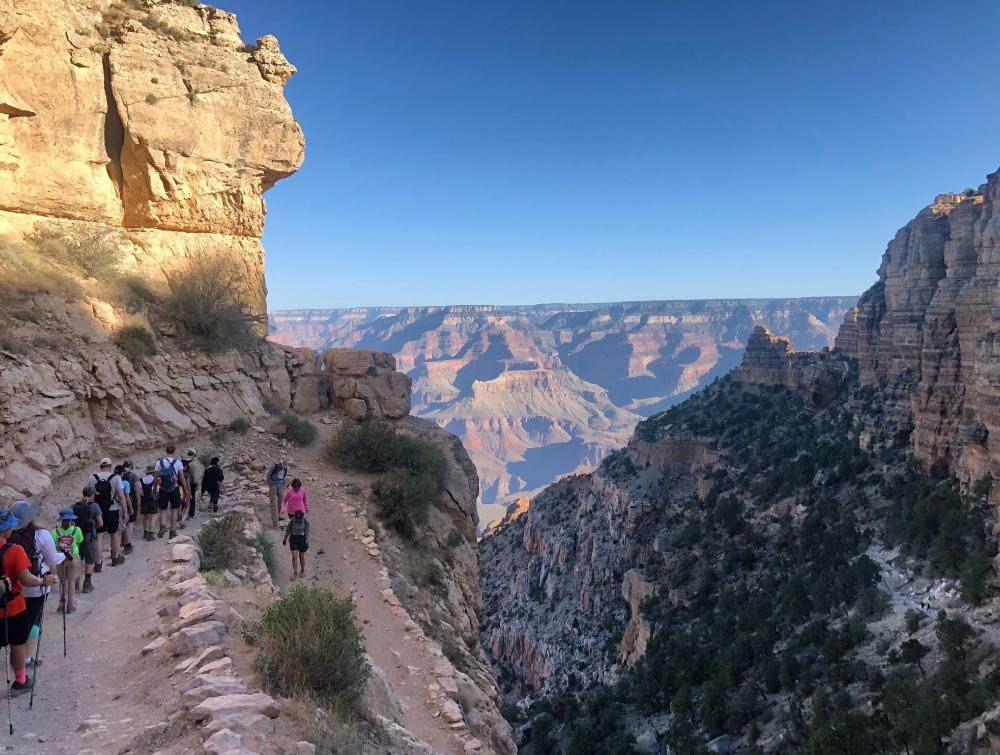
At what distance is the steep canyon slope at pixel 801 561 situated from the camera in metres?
17.5

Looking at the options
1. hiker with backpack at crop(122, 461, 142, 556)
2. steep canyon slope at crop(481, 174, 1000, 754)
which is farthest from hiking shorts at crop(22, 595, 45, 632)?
steep canyon slope at crop(481, 174, 1000, 754)

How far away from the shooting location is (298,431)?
1716 centimetres

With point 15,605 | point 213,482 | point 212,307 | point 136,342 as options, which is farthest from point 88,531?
point 212,307

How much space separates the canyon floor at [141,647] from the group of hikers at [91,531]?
0.93 feet

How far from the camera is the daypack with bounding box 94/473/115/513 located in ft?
29.2

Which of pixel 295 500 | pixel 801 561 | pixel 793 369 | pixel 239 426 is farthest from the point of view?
pixel 793 369

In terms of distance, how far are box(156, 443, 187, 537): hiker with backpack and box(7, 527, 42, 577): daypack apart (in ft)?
14.7

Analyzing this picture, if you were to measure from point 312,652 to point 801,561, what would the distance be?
28612mm

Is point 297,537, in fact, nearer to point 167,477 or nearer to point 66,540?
point 167,477

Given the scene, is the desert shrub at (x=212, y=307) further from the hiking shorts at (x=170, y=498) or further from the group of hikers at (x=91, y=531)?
the hiking shorts at (x=170, y=498)

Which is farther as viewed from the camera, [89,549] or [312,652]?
[89,549]

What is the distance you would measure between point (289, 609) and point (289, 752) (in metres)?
1.94

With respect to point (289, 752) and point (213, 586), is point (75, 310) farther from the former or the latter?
point (289, 752)

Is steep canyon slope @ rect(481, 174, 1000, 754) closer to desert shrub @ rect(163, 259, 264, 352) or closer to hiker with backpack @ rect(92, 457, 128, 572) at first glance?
hiker with backpack @ rect(92, 457, 128, 572)
